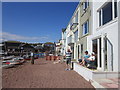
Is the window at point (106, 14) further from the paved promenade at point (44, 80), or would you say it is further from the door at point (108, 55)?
the paved promenade at point (44, 80)

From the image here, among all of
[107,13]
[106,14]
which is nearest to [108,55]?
[107,13]

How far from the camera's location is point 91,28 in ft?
35.3

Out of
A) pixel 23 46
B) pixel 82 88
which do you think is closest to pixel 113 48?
pixel 82 88

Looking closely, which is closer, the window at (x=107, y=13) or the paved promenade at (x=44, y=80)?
the paved promenade at (x=44, y=80)

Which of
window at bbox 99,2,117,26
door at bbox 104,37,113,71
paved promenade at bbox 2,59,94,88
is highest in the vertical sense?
window at bbox 99,2,117,26

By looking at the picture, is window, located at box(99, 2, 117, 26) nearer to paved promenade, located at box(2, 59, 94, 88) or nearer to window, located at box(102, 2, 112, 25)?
window, located at box(102, 2, 112, 25)

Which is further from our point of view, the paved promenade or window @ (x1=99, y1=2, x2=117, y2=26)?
window @ (x1=99, y1=2, x2=117, y2=26)

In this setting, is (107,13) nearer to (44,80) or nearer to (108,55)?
(108,55)

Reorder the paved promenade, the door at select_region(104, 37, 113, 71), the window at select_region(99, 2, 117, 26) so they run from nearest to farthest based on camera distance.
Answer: the paved promenade
the door at select_region(104, 37, 113, 71)
the window at select_region(99, 2, 117, 26)

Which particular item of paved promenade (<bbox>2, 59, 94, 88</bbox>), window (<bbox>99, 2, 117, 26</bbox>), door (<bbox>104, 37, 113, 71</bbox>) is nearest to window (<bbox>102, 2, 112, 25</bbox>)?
window (<bbox>99, 2, 117, 26</bbox>)

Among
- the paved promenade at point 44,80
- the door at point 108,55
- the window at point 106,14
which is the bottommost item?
the paved promenade at point 44,80

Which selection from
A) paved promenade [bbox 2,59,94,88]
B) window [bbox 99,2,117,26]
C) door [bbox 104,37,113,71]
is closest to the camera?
paved promenade [bbox 2,59,94,88]

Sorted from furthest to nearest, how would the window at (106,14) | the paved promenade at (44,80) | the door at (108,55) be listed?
1. the window at (106,14)
2. the door at (108,55)
3. the paved promenade at (44,80)

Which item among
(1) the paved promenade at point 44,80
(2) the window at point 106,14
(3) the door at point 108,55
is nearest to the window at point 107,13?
(2) the window at point 106,14
